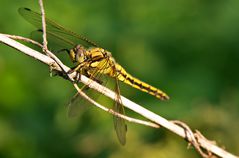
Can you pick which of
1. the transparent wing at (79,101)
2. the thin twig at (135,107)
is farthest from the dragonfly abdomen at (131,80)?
the thin twig at (135,107)

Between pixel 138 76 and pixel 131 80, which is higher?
pixel 131 80

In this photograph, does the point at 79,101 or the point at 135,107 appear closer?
the point at 135,107

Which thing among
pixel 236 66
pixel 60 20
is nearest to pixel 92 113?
pixel 60 20

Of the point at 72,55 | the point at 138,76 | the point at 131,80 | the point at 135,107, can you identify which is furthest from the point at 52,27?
the point at 138,76

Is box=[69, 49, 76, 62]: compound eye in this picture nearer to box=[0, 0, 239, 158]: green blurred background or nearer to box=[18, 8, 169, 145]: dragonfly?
box=[18, 8, 169, 145]: dragonfly

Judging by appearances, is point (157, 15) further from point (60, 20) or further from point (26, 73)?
point (26, 73)

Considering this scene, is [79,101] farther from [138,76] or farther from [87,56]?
[138,76]
